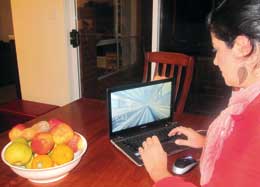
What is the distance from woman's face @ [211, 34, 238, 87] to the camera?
0.69 meters

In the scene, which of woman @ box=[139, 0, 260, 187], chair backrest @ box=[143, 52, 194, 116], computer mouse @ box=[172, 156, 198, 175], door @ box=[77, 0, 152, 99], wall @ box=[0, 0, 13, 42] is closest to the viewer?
woman @ box=[139, 0, 260, 187]

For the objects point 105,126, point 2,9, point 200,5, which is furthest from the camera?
point 2,9

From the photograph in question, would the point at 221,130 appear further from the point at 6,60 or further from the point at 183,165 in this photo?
the point at 6,60

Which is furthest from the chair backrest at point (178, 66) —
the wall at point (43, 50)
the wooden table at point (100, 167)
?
the wall at point (43, 50)

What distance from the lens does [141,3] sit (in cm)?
279

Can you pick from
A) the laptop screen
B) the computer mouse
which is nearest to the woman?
the computer mouse

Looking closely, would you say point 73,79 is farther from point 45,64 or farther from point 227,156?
point 227,156

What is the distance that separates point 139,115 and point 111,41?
Result: 2.18 metres

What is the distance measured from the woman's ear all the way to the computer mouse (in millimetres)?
459

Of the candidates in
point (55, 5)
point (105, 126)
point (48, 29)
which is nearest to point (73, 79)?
point (48, 29)

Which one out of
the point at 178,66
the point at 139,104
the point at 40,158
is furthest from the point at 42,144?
the point at 178,66

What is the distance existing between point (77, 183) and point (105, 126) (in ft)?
1.49

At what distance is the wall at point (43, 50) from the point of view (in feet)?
9.65

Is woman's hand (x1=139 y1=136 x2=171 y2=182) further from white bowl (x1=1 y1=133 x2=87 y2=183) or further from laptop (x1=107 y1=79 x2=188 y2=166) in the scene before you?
white bowl (x1=1 y1=133 x2=87 y2=183)
